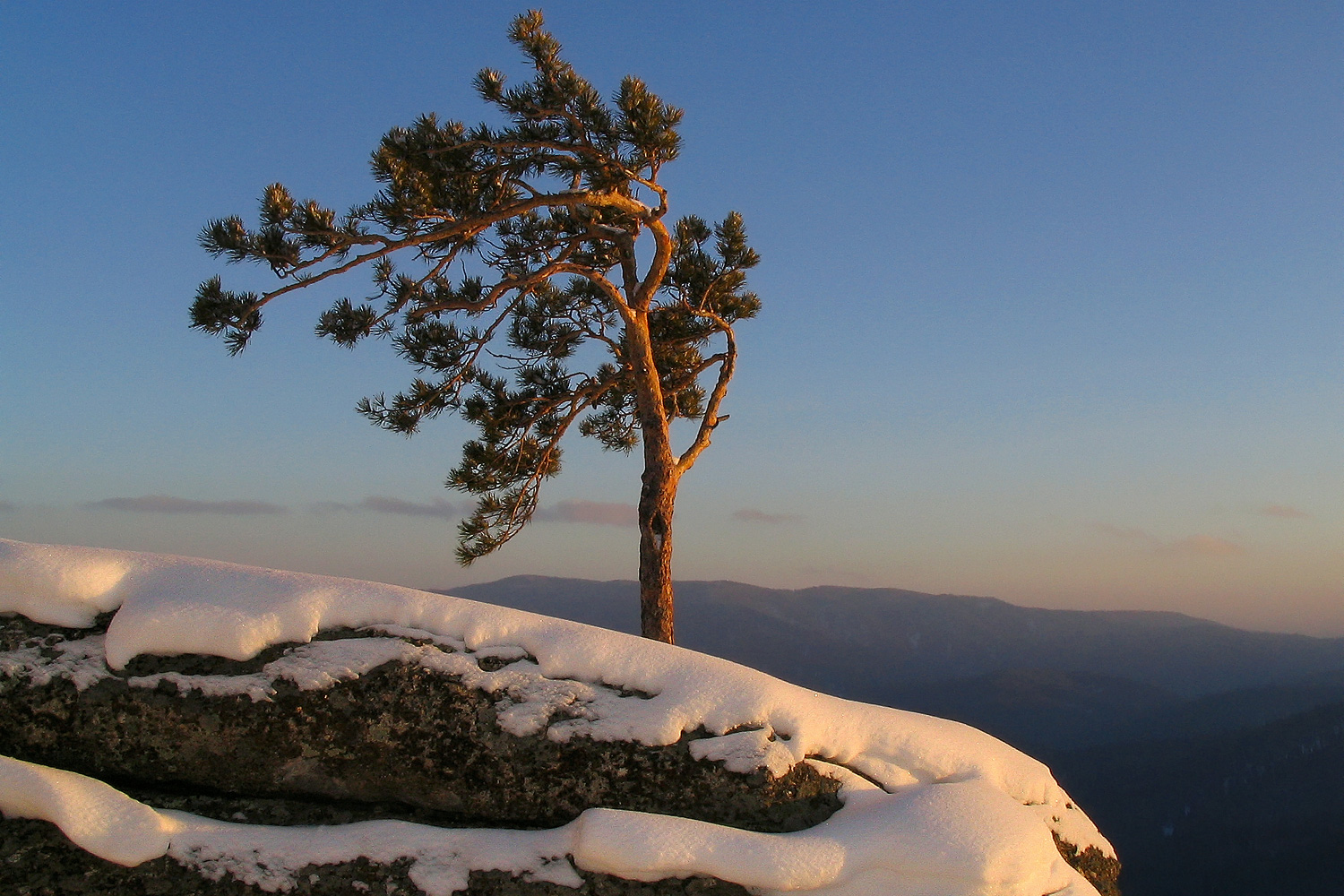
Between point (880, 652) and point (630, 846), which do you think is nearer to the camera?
point (630, 846)

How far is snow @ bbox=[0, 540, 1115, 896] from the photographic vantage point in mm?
3359

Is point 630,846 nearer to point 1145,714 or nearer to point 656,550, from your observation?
point 656,550

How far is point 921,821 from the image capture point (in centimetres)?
346

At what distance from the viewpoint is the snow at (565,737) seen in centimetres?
336

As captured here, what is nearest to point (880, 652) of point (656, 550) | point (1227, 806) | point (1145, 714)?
point (1145, 714)

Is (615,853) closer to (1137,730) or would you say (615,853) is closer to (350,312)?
(350,312)

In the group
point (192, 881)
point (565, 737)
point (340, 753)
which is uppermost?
point (565, 737)

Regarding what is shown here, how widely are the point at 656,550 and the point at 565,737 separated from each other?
4.90m

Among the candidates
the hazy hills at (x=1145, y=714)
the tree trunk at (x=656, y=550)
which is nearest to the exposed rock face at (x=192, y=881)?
the tree trunk at (x=656, y=550)

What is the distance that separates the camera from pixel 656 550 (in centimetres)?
866

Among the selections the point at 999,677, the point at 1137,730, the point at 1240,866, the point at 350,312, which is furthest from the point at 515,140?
the point at 999,677

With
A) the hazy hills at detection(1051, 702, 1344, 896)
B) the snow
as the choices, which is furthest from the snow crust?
the hazy hills at detection(1051, 702, 1344, 896)

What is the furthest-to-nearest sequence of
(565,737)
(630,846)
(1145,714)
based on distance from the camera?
(1145,714) → (565,737) → (630,846)

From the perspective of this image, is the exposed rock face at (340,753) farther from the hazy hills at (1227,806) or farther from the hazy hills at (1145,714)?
the hazy hills at (1227,806)
